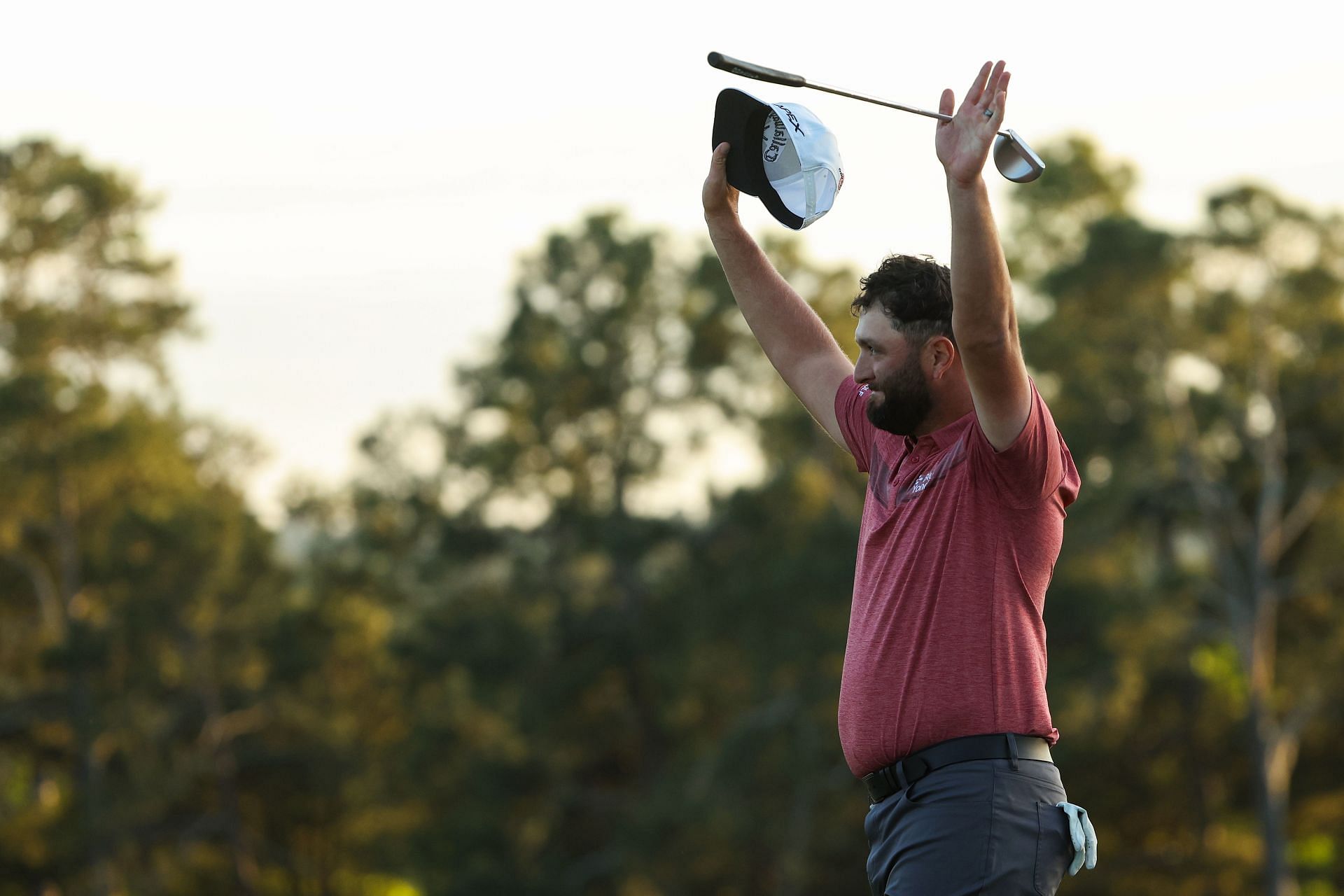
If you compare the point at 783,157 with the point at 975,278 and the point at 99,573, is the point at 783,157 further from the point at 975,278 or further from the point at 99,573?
the point at 99,573

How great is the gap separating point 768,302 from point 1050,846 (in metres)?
1.49

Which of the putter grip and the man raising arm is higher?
the putter grip

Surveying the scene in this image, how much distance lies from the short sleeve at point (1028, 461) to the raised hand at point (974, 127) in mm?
445

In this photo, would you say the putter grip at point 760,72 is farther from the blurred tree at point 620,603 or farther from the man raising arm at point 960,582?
the blurred tree at point 620,603

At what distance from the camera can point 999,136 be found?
372 cm

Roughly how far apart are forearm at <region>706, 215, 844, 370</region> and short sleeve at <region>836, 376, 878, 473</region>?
0.22 meters

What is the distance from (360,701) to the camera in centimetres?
3519

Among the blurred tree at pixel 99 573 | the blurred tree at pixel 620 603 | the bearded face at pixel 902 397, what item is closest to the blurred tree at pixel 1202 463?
the blurred tree at pixel 620 603

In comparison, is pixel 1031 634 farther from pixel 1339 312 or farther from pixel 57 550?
pixel 57 550

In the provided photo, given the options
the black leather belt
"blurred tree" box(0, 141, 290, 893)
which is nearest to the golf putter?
the black leather belt

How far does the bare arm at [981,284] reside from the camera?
320 centimetres

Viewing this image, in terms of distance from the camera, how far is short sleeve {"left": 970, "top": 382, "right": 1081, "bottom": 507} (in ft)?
10.9

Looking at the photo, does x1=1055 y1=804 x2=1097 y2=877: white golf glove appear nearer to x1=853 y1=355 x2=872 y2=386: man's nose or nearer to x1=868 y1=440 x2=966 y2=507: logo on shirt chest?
x1=868 y1=440 x2=966 y2=507: logo on shirt chest

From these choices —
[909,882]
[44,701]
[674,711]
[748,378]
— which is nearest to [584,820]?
[674,711]
